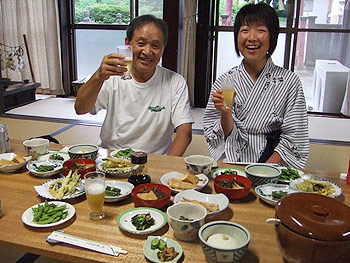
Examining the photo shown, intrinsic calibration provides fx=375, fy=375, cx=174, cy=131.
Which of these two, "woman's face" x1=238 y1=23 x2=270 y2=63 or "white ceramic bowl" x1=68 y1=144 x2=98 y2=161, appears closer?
"white ceramic bowl" x1=68 y1=144 x2=98 y2=161

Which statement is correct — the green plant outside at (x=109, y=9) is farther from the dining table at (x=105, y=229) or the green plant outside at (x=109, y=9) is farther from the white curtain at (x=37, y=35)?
the dining table at (x=105, y=229)

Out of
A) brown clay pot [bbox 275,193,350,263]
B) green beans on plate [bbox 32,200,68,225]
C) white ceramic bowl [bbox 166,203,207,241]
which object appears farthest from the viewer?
green beans on plate [bbox 32,200,68,225]

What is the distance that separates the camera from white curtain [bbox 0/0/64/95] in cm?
586

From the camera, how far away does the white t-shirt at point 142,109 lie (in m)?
2.27

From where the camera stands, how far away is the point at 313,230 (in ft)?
2.96

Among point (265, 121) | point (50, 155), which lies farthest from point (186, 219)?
point (265, 121)

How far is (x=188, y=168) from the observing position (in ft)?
5.41

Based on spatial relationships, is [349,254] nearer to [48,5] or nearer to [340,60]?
[340,60]

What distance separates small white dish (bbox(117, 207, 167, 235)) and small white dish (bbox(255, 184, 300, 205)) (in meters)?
0.39

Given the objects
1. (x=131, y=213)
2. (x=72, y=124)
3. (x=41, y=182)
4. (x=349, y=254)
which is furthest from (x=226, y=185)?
(x=72, y=124)

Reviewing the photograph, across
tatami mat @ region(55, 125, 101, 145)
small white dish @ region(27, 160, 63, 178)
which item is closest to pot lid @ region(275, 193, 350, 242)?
small white dish @ region(27, 160, 63, 178)

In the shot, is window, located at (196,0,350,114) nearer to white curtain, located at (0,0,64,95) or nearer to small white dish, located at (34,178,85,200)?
white curtain, located at (0,0,64,95)

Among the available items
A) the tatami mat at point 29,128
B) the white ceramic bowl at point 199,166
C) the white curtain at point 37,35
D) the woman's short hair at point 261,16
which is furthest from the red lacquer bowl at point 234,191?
the white curtain at point 37,35

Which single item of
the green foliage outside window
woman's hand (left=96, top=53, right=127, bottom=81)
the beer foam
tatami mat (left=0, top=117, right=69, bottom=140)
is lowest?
tatami mat (left=0, top=117, right=69, bottom=140)
